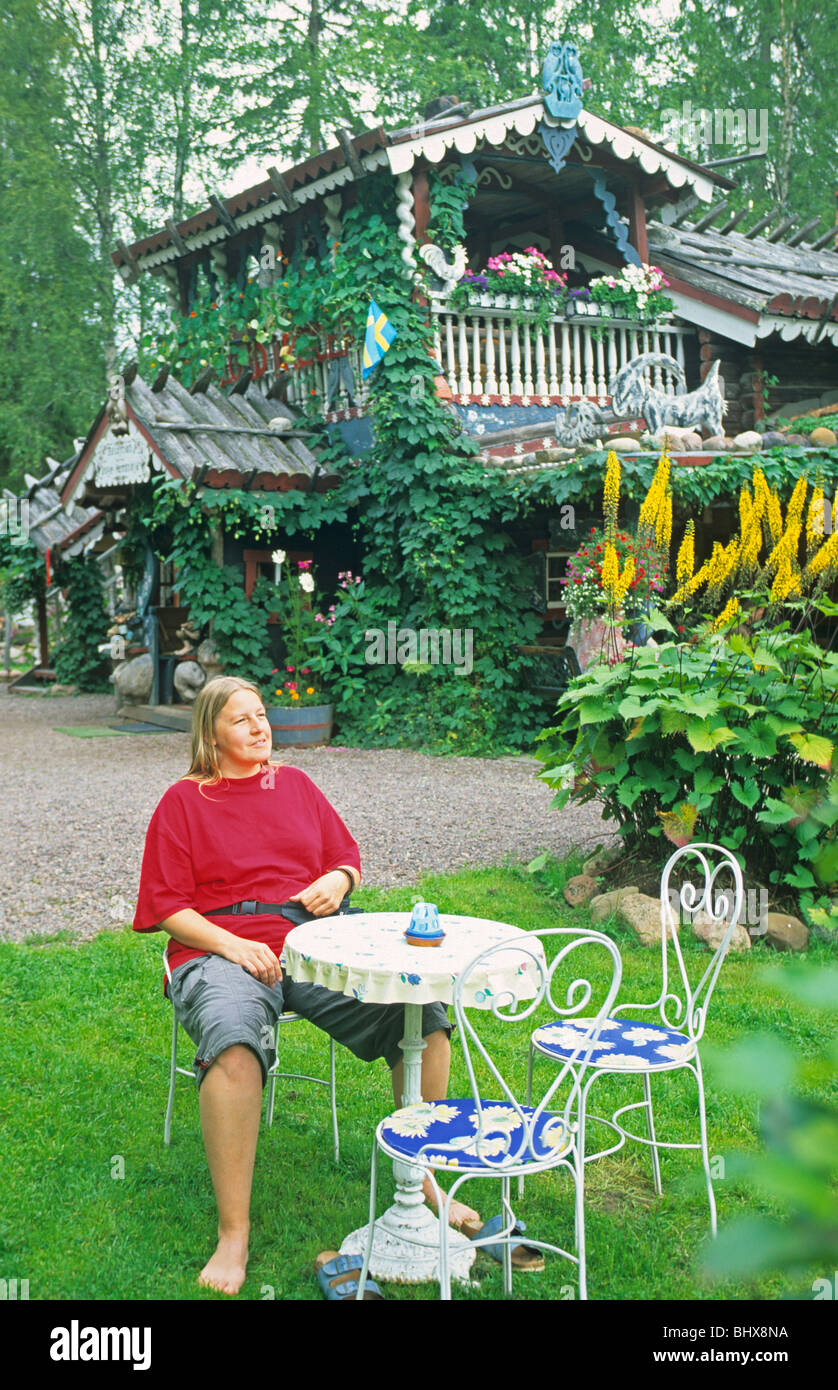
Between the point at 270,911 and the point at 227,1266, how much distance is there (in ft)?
3.15

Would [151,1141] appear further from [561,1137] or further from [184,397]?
[184,397]

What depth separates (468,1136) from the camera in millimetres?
2678

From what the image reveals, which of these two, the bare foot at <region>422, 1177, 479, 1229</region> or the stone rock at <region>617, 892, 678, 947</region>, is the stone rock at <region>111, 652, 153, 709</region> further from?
the bare foot at <region>422, 1177, 479, 1229</region>

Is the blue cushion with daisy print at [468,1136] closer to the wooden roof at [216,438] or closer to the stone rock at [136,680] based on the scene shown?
the wooden roof at [216,438]

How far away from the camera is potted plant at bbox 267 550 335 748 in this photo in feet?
37.8

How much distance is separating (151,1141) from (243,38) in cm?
2542

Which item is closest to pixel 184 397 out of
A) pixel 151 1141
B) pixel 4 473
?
pixel 151 1141

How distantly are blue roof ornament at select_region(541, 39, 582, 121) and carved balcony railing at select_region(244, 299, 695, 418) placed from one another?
77.7 inches

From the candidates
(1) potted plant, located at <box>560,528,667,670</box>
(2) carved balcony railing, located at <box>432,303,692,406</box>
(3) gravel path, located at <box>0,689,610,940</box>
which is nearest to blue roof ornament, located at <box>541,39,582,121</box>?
(2) carved balcony railing, located at <box>432,303,692,406</box>

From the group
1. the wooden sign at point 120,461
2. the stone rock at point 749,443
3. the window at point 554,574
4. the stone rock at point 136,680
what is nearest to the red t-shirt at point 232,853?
the stone rock at point 749,443

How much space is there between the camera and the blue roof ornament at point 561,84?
11758 millimetres

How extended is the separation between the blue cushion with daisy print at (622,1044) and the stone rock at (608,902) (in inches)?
88.0

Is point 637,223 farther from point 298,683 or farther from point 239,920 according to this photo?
point 239,920
